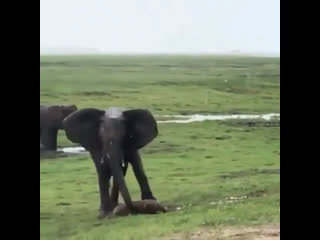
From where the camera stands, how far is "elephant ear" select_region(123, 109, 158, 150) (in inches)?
378

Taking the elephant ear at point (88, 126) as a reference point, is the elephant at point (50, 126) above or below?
below

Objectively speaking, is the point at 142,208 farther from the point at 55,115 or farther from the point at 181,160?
the point at 55,115

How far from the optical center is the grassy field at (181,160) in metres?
8.73

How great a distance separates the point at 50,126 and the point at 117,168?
207 inches

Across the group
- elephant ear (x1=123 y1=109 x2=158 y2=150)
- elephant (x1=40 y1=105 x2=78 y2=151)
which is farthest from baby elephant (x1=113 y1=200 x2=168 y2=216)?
elephant (x1=40 y1=105 x2=78 y2=151)

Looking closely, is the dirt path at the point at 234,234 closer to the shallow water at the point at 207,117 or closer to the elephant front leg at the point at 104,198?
the elephant front leg at the point at 104,198

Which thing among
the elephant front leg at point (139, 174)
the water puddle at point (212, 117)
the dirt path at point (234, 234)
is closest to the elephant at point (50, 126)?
the water puddle at point (212, 117)

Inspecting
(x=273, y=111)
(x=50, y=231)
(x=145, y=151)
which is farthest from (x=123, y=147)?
(x=273, y=111)

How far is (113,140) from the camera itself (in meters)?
9.28

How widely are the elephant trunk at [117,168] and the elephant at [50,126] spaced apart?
15.7 feet
